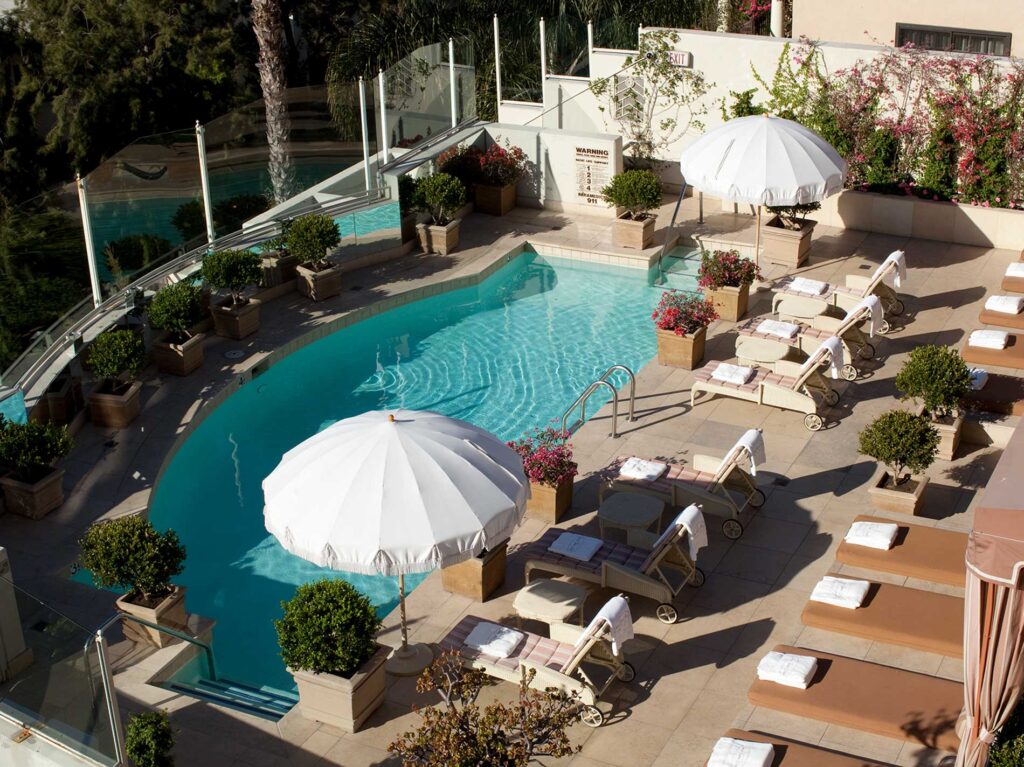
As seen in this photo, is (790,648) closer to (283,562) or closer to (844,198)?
(283,562)

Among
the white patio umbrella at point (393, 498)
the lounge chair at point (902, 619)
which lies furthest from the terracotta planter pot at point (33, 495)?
the lounge chair at point (902, 619)

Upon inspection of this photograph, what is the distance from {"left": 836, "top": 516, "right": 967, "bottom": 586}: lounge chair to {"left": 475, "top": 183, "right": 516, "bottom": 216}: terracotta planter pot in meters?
11.7

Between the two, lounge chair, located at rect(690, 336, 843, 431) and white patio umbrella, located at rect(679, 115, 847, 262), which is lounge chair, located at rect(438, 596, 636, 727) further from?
white patio umbrella, located at rect(679, 115, 847, 262)

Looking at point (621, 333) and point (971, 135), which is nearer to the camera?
point (621, 333)

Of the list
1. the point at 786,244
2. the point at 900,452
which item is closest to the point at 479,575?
the point at 900,452

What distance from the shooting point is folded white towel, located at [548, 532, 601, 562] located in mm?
13047

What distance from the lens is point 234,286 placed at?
18.7 m

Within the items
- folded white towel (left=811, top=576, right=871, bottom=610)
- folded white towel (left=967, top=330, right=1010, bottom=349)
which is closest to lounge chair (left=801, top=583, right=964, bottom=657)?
folded white towel (left=811, top=576, right=871, bottom=610)

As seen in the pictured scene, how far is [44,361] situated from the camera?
53.9 feet

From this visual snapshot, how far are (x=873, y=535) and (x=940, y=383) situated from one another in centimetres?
262

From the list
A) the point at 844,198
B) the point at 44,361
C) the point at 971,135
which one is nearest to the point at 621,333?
the point at 844,198

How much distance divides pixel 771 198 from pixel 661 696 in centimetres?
860

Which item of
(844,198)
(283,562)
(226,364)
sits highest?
(844,198)

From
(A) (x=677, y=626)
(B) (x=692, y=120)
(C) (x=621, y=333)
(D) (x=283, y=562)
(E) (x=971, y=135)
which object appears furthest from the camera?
(B) (x=692, y=120)
